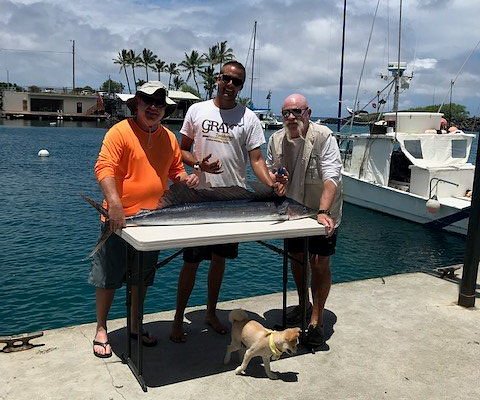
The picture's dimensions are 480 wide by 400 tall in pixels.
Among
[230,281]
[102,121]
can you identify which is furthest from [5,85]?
[230,281]

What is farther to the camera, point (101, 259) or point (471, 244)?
point (471, 244)

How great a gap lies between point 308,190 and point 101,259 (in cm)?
183

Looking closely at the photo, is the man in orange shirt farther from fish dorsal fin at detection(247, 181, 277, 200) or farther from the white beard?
the white beard

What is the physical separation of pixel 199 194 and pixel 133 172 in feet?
1.71

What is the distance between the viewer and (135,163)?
3770mm

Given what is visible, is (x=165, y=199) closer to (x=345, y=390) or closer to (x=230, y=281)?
(x=345, y=390)

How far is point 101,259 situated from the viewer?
385 centimetres

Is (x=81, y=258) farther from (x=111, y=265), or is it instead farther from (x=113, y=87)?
(x=113, y=87)

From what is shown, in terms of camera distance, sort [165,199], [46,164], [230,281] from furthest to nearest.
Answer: [46,164]
[230,281]
[165,199]

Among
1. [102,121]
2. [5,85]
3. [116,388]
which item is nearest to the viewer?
[116,388]

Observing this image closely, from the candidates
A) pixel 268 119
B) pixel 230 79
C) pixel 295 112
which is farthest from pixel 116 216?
pixel 268 119

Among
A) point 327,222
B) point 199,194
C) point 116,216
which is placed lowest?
point 327,222

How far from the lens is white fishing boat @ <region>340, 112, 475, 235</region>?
1589 centimetres

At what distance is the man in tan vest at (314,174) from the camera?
13.3 feet
